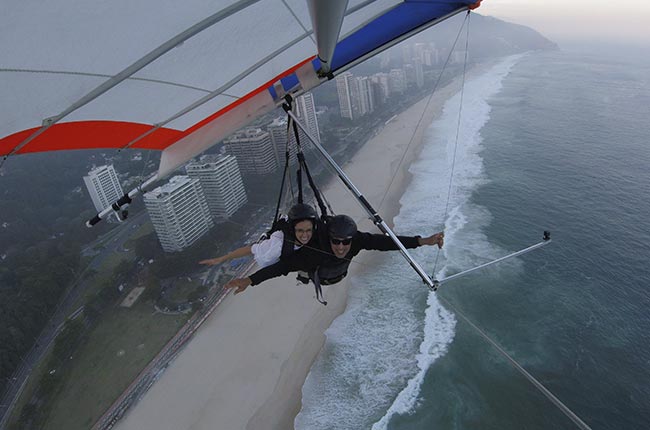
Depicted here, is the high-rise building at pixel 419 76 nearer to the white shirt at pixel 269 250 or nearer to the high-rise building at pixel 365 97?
the high-rise building at pixel 365 97

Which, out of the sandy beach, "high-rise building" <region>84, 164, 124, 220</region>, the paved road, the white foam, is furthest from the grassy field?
"high-rise building" <region>84, 164, 124, 220</region>

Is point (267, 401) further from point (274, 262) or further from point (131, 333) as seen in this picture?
point (274, 262)

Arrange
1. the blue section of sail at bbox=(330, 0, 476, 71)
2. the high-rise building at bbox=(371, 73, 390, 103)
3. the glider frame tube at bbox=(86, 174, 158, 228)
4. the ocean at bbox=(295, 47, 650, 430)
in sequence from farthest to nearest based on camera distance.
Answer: the high-rise building at bbox=(371, 73, 390, 103)
the ocean at bbox=(295, 47, 650, 430)
the glider frame tube at bbox=(86, 174, 158, 228)
the blue section of sail at bbox=(330, 0, 476, 71)

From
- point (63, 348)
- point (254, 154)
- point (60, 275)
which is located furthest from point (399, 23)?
point (254, 154)

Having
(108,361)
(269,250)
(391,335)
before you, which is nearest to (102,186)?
(108,361)

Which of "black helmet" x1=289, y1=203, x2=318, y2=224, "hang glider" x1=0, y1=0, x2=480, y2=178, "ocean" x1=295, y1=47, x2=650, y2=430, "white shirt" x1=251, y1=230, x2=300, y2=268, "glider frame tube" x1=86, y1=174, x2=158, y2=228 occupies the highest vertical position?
"hang glider" x1=0, y1=0, x2=480, y2=178

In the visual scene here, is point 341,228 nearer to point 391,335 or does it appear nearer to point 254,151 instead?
point 391,335

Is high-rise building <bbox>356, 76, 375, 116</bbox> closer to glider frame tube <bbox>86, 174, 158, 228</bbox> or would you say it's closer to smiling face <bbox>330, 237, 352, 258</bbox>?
glider frame tube <bbox>86, 174, 158, 228</bbox>
